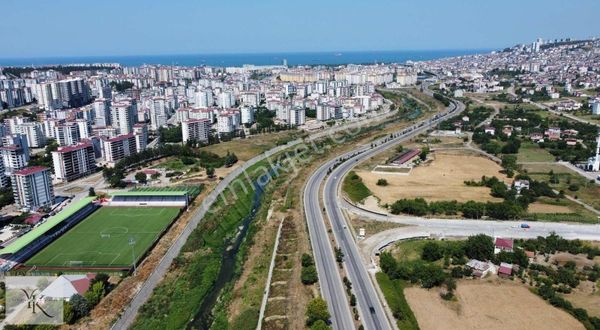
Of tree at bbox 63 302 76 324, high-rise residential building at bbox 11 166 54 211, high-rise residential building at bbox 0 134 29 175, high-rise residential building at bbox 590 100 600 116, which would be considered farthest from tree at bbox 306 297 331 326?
high-rise residential building at bbox 590 100 600 116

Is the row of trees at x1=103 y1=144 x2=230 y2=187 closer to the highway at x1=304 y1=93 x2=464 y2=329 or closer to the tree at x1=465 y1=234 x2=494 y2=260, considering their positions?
the highway at x1=304 y1=93 x2=464 y2=329

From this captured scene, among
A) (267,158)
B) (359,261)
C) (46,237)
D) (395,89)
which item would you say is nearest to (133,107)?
(267,158)

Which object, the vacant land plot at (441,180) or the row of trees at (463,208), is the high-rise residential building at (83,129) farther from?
the row of trees at (463,208)

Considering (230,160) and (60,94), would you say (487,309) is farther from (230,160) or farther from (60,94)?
(60,94)

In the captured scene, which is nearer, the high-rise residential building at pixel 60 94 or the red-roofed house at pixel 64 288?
the red-roofed house at pixel 64 288

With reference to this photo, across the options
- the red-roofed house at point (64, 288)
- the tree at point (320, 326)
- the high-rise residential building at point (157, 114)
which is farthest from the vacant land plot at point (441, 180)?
the high-rise residential building at point (157, 114)

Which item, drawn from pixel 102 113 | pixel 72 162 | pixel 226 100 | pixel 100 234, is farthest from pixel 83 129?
pixel 226 100
